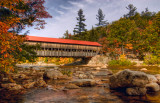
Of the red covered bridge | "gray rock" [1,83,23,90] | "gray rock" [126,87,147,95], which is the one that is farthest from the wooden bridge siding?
"gray rock" [126,87,147,95]

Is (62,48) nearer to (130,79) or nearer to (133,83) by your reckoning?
(130,79)

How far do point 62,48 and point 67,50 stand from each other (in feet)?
4.34

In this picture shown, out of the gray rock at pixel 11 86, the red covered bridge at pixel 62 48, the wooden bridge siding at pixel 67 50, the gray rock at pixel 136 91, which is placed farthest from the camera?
the wooden bridge siding at pixel 67 50

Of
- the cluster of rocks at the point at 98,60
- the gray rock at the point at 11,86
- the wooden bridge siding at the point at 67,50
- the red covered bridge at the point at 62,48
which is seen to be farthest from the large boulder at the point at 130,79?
the cluster of rocks at the point at 98,60

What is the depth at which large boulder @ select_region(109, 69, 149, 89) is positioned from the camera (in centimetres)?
546

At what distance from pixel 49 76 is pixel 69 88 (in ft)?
13.1

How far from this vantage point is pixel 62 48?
26.8 meters

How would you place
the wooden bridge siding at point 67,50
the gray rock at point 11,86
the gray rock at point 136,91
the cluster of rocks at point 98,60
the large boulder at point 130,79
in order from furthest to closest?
the cluster of rocks at point 98,60 → the wooden bridge siding at point 67,50 → the gray rock at point 11,86 → the large boulder at point 130,79 → the gray rock at point 136,91

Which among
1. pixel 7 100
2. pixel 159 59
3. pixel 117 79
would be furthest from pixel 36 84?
pixel 159 59

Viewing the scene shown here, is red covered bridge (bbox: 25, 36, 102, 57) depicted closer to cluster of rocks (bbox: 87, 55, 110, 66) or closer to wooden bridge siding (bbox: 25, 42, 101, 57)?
wooden bridge siding (bbox: 25, 42, 101, 57)

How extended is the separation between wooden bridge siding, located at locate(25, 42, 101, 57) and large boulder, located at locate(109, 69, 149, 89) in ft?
66.5

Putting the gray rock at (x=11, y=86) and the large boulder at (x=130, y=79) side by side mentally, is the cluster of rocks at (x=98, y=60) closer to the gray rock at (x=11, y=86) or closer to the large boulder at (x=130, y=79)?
the large boulder at (x=130, y=79)

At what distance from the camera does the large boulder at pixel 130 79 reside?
5.46 metres

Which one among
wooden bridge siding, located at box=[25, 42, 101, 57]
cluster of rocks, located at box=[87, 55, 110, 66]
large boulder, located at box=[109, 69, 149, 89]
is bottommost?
cluster of rocks, located at box=[87, 55, 110, 66]
